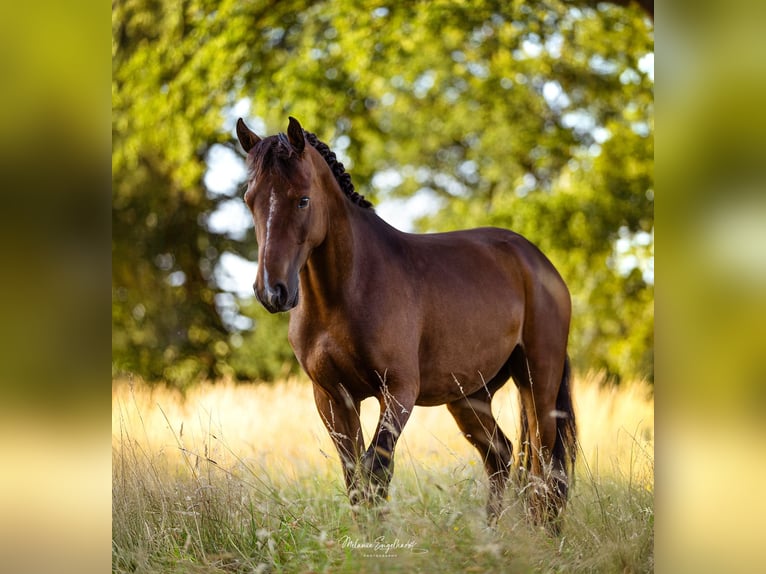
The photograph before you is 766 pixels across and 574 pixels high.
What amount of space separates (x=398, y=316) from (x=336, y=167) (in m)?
0.82

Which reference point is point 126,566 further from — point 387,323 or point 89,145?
point 89,145

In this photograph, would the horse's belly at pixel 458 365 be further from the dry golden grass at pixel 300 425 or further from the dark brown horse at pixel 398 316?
the dry golden grass at pixel 300 425

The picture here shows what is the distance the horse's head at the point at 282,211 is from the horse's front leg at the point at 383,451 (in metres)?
0.70

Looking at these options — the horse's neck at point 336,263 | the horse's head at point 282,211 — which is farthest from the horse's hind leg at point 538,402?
the horse's head at point 282,211

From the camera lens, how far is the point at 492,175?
9523 millimetres

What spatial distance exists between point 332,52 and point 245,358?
4004mm

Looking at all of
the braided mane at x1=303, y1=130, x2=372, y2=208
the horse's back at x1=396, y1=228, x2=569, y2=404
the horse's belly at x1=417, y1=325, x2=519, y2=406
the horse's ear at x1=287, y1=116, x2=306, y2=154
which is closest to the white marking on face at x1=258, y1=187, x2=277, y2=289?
the horse's ear at x1=287, y1=116, x2=306, y2=154

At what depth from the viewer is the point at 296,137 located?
3.37m

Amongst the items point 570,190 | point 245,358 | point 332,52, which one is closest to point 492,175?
point 570,190

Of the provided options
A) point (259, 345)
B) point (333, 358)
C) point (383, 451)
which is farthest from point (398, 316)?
point (259, 345)

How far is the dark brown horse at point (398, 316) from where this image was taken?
3.36 metres

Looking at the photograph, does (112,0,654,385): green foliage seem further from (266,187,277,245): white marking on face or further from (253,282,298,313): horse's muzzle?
(253,282,298,313): horse's muzzle

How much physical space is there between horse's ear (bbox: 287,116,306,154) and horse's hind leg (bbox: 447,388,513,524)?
187 cm

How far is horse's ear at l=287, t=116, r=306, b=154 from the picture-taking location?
333 centimetres
